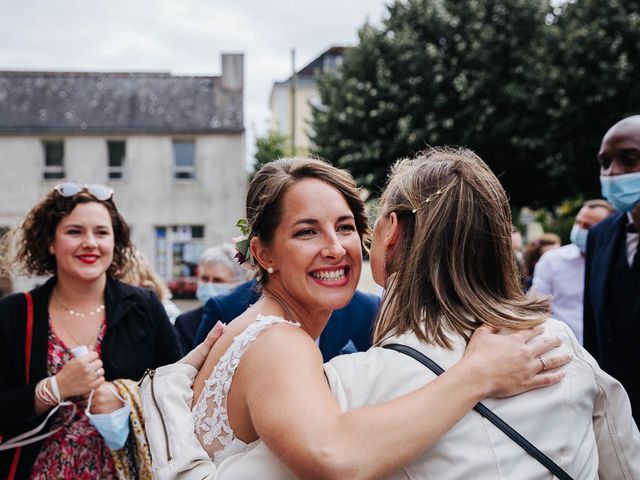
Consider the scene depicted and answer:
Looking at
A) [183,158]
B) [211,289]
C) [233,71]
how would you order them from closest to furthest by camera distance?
1. [211,289]
2. [183,158]
3. [233,71]

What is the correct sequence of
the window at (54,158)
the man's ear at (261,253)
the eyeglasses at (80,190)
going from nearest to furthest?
the man's ear at (261,253) < the eyeglasses at (80,190) < the window at (54,158)

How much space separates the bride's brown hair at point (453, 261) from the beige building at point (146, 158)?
1131 inches

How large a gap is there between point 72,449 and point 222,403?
1827 millimetres

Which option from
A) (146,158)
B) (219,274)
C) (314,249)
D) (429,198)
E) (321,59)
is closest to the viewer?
(429,198)

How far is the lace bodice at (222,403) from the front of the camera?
2205mm

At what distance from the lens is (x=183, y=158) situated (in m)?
31.1

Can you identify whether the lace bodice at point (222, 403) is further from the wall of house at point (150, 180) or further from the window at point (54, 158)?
the window at point (54, 158)

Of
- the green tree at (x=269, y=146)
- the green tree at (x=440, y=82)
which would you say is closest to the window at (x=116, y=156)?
the green tree at (x=269, y=146)

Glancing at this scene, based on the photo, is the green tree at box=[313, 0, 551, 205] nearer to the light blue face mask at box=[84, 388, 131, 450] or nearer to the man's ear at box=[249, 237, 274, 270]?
the light blue face mask at box=[84, 388, 131, 450]

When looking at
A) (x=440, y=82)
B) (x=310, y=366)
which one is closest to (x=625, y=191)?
(x=310, y=366)

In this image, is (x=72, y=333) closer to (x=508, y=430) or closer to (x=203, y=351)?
(x=203, y=351)

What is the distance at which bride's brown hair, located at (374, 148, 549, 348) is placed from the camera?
6.99 ft

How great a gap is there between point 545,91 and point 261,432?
2132 centimetres

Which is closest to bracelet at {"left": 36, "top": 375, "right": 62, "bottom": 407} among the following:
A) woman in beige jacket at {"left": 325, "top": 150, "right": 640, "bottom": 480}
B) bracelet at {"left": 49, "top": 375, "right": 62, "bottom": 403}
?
bracelet at {"left": 49, "top": 375, "right": 62, "bottom": 403}
